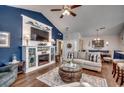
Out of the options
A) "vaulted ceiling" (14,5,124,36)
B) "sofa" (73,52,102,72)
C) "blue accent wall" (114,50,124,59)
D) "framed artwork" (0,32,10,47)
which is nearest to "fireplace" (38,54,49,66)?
"sofa" (73,52,102,72)

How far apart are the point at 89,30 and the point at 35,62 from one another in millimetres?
2536

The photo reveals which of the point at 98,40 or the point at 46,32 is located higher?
the point at 46,32

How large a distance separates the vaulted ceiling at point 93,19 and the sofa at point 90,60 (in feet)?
3.70

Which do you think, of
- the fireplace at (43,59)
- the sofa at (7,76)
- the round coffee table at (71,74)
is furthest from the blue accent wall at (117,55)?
the sofa at (7,76)

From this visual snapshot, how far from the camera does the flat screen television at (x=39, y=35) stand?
14.0 ft

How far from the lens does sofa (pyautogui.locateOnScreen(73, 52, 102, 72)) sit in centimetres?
402

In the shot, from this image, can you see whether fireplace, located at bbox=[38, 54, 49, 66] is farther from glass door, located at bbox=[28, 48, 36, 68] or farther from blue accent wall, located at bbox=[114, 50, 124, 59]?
blue accent wall, located at bbox=[114, 50, 124, 59]

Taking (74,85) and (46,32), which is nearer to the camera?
(74,85)

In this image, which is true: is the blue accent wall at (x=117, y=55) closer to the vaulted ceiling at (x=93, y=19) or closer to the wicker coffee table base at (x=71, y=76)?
the vaulted ceiling at (x=93, y=19)

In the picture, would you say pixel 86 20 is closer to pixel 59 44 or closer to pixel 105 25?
pixel 105 25

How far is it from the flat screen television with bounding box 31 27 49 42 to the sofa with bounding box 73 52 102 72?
173 centimetres
